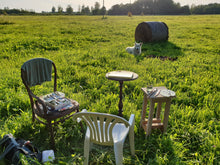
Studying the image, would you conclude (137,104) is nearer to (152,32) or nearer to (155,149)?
(155,149)

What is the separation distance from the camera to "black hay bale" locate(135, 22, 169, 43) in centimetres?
1013

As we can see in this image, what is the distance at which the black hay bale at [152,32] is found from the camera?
1013cm

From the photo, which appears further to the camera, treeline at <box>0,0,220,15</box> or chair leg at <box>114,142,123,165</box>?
treeline at <box>0,0,220,15</box>

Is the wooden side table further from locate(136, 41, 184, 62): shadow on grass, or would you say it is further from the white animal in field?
the white animal in field

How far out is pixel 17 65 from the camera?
6.48 metres

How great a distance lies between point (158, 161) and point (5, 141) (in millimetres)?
2276

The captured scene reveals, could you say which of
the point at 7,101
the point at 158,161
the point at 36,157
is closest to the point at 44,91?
the point at 7,101

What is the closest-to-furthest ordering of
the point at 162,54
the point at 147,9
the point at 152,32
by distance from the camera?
1. the point at 162,54
2. the point at 152,32
3. the point at 147,9

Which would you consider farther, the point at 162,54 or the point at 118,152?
the point at 162,54

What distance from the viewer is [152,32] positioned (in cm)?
1009

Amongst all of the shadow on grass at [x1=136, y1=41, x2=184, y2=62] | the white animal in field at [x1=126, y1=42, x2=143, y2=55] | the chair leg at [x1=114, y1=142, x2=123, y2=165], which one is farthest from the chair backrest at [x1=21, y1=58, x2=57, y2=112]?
the white animal in field at [x1=126, y1=42, x2=143, y2=55]

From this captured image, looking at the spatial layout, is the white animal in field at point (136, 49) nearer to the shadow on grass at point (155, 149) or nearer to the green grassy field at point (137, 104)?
the green grassy field at point (137, 104)

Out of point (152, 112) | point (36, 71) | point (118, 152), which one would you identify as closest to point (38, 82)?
point (36, 71)

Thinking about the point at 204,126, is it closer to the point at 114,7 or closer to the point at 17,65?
the point at 17,65
